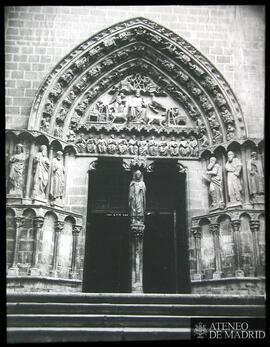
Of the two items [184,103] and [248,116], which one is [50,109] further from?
[248,116]

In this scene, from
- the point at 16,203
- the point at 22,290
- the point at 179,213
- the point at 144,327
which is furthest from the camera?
the point at 179,213

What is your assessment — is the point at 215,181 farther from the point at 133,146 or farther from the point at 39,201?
the point at 39,201

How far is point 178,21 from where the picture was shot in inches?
356

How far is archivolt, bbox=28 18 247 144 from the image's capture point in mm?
8406

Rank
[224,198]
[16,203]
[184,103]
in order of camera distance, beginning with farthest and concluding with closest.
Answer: [184,103] < [224,198] < [16,203]

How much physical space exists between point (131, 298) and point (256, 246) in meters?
2.65

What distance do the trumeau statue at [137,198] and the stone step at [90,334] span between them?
299cm

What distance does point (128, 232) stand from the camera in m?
8.38

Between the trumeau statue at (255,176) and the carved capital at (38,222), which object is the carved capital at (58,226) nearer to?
the carved capital at (38,222)

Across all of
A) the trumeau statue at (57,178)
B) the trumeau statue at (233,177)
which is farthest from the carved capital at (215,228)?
the trumeau statue at (57,178)

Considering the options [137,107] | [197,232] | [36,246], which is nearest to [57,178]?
[36,246]

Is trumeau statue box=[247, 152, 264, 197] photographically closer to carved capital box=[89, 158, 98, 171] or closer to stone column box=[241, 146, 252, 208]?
stone column box=[241, 146, 252, 208]

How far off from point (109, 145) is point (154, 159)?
1.01 metres

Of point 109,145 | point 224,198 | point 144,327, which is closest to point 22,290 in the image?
point 144,327
